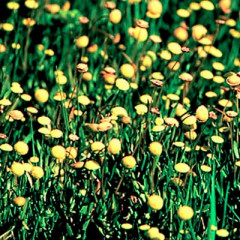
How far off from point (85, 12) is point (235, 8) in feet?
2.42

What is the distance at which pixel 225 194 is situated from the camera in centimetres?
165

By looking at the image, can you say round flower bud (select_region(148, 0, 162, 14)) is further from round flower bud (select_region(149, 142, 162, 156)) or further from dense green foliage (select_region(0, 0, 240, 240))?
round flower bud (select_region(149, 142, 162, 156))

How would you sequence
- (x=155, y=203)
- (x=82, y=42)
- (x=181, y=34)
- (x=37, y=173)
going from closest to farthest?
1. (x=155, y=203)
2. (x=37, y=173)
3. (x=82, y=42)
4. (x=181, y=34)

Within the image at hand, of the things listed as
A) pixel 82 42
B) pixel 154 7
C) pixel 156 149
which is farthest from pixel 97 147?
pixel 154 7

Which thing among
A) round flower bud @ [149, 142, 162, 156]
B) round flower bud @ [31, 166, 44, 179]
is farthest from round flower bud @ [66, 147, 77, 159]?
round flower bud @ [149, 142, 162, 156]

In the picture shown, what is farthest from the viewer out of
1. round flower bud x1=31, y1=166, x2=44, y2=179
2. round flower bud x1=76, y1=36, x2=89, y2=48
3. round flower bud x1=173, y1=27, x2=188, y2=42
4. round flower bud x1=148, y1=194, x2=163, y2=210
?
round flower bud x1=173, y1=27, x2=188, y2=42

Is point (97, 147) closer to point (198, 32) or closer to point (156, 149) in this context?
point (156, 149)

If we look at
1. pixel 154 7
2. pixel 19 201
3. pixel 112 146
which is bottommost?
pixel 19 201

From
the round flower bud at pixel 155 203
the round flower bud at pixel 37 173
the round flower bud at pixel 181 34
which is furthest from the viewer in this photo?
the round flower bud at pixel 181 34

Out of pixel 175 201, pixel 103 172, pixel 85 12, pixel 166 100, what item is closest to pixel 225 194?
pixel 175 201

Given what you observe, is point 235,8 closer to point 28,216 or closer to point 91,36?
point 91,36

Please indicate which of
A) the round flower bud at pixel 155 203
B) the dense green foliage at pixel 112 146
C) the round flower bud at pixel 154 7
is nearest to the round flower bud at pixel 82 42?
the dense green foliage at pixel 112 146

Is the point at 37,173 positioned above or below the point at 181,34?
below

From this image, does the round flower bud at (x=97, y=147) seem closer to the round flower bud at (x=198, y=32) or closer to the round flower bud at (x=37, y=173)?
the round flower bud at (x=37, y=173)
